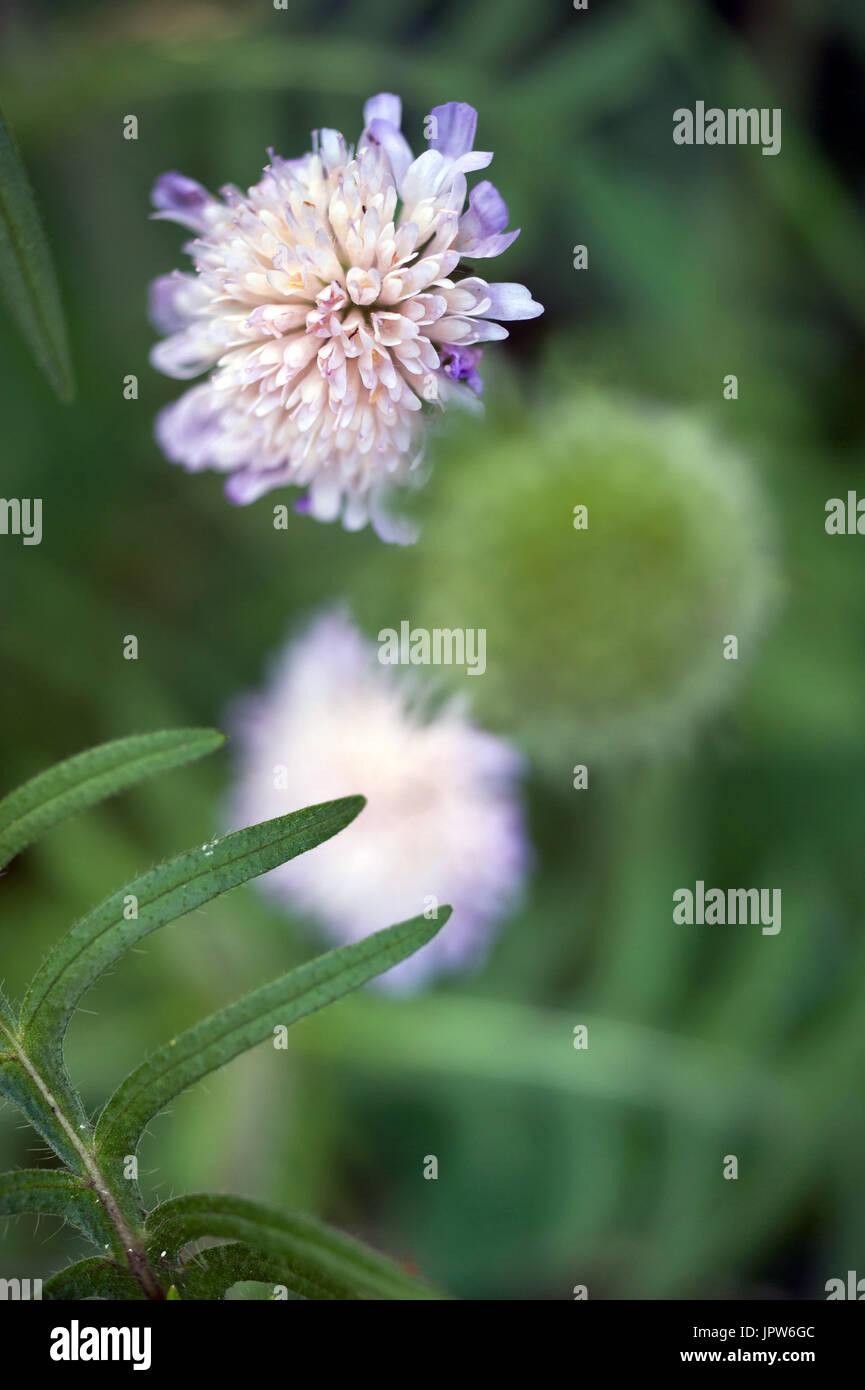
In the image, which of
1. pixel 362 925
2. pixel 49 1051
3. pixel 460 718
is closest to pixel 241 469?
pixel 49 1051

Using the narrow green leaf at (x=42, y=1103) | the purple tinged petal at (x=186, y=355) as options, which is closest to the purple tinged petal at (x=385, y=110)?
the purple tinged petal at (x=186, y=355)

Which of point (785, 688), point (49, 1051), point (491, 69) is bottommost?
point (49, 1051)

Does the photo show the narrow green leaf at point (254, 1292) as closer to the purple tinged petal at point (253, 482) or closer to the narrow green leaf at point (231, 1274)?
the narrow green leaf at point (231, 1274)

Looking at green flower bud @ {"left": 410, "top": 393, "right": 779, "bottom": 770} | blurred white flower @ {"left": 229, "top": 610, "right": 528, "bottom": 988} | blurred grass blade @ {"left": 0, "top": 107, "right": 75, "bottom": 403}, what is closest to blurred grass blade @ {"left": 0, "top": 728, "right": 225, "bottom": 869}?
blurred grass blade @ {"left": 0, "top": 107, "right": 75, "bottom": 403}

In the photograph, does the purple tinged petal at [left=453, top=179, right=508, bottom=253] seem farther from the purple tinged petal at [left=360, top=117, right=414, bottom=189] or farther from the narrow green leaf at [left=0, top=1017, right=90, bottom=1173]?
the narrow green leaf at [left=0, top=1017, right=90, bottom=1173]

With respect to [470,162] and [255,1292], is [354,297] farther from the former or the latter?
[255,1292]

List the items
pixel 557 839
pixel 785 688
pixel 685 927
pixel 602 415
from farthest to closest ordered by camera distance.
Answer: pixel 557 839, pixel 685 927, pixel 785 688, pixel 602 415
